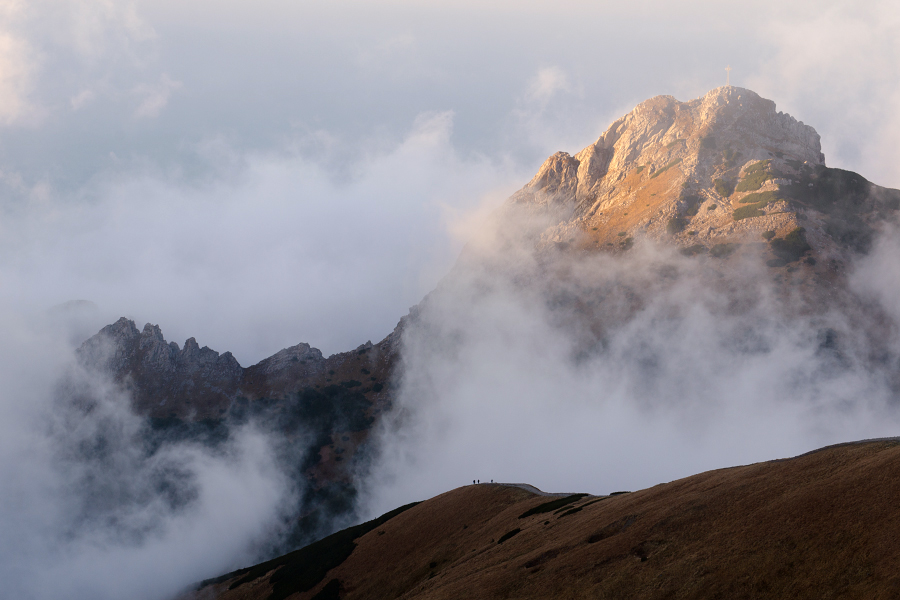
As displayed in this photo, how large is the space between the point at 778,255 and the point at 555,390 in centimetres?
7612

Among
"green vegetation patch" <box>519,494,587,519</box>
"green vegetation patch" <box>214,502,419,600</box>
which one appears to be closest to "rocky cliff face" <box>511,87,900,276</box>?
"green vegetation patch" <box>519,494,587,519</box>

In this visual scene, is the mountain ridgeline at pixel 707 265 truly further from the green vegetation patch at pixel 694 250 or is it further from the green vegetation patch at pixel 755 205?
the green vegetation patch at pixel 755 205

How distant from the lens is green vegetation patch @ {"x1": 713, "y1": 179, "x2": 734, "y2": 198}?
18188cm

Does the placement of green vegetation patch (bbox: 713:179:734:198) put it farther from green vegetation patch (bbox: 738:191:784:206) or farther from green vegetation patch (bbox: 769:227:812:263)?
green vegetation patch (bbox: 769:227:812:263)

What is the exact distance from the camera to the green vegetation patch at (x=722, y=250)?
539 ft

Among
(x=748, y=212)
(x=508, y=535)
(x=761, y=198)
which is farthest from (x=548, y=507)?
(x=761, y=198)

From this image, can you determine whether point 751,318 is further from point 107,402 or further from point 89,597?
point 107,402

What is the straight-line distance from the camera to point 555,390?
181500 mm

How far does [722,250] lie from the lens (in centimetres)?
16562

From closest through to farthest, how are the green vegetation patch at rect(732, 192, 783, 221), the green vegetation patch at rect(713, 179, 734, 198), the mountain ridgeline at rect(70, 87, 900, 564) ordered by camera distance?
the mountain ridgeline at rect(70, 87, 900, 564) < the green vegetation patch at rect(732, 192, 783, 221) < the green vegetation patch at rect(713, 179, 734, 198)

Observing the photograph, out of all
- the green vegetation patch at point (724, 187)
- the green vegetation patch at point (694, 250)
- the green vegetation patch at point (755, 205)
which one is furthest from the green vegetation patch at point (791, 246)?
the green vegetation patch at point (724, 187)

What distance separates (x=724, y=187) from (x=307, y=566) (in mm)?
169382

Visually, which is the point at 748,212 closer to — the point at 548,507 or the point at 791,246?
the point at 791,246

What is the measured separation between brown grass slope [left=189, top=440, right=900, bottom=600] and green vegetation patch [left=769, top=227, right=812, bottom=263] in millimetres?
129437
